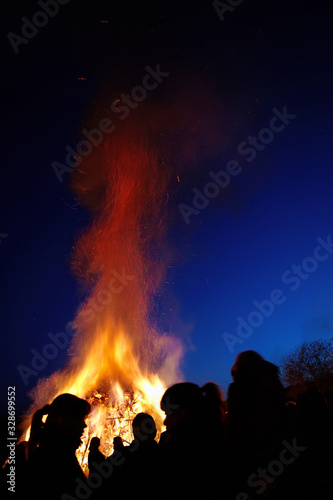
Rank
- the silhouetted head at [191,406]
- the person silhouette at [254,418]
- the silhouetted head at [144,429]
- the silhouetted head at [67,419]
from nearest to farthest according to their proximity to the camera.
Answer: the person silhouette at [254,418] < the silhouetted head at [191,406] < the silhouetted head at [67,419] < the silhouetted head at [144,429]

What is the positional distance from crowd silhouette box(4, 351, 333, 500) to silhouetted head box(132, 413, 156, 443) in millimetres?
633

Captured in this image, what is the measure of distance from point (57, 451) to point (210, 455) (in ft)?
4.09

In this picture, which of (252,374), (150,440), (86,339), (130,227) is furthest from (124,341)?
(252,374)

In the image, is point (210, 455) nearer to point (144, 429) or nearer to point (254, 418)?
point (254, 418)

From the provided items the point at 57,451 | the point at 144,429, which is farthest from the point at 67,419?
the point at 144,429

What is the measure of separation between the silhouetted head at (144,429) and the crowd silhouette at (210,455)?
63 cm

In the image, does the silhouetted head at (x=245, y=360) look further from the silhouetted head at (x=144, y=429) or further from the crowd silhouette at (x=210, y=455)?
the silhouetted head at (x=144, y=429)

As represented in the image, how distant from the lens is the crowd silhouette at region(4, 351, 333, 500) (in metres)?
2.00

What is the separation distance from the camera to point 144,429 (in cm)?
336

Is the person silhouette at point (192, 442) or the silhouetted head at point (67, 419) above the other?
the silhouetted head at point (67, 419)

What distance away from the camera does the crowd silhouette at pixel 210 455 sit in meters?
2.00

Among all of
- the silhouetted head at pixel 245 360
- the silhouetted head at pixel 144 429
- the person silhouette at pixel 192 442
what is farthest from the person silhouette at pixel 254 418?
the silhouetted head at pixel 144 429

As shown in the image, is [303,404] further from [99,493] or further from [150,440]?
[99,493]

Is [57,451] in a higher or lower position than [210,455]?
higher
